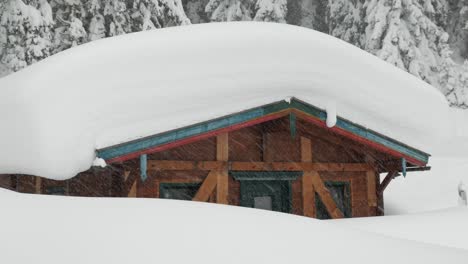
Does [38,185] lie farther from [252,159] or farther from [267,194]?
[267,194]

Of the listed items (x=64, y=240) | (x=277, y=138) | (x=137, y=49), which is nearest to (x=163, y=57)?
(x=137, y=49)

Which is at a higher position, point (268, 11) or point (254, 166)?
point (268, 11)

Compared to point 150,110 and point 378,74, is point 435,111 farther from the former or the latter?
point 150,110

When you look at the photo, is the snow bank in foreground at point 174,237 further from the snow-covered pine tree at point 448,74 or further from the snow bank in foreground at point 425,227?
the snow-covered pine tree at point 448,74

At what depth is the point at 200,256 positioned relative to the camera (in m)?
2.86

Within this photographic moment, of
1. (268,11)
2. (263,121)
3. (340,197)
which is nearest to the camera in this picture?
(263,121)

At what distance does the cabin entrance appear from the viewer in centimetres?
865

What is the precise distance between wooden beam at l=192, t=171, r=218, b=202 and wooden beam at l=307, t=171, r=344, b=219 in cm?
175

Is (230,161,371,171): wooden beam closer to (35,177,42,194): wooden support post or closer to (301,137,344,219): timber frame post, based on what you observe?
Result: (301,137,344,219): timber frame post

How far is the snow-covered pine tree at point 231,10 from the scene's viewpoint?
26.0m

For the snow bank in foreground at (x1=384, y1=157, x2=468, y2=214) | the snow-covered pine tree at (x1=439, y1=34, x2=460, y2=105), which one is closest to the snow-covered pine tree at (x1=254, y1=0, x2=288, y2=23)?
the snow-covered pine tree at (x1=439, y1=34, x2=460, y2=105)

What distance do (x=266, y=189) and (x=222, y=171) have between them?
904mm

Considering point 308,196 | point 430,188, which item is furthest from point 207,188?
point 430,188

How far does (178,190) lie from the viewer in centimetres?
836
